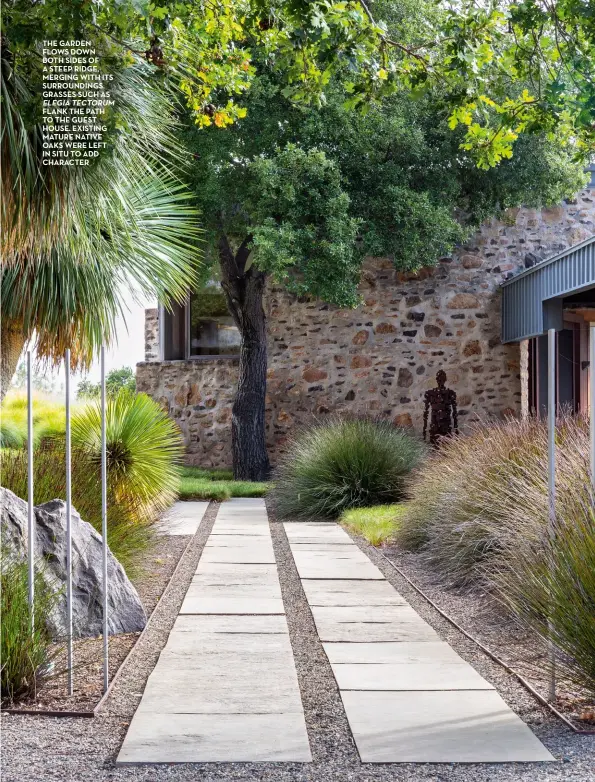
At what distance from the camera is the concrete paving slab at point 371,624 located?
4156 mm

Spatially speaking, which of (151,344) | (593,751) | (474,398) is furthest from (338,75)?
(593,751)

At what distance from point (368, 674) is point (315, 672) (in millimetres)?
220

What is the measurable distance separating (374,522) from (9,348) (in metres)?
→ 3.78

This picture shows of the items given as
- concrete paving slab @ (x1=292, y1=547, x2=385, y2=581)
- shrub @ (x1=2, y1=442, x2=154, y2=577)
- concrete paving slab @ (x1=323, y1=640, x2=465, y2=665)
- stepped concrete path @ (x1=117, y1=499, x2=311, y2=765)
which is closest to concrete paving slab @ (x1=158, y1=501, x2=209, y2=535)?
concrete paving slab @ (x1=292, y1=547, x2=385, y2=581)

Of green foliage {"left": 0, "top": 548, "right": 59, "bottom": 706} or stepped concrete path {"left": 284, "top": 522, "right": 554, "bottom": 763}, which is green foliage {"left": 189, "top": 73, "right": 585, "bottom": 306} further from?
green foliage {"left": 0, "top": 548, "right": 59, "bottom": 706}

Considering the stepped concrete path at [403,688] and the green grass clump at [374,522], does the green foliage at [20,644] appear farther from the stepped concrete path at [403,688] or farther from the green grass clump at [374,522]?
the green grass clump at [374,522]

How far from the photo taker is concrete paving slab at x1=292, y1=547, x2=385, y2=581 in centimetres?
569

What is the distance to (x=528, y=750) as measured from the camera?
2.66 meters

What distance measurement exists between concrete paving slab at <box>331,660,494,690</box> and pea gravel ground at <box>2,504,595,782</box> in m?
0.06

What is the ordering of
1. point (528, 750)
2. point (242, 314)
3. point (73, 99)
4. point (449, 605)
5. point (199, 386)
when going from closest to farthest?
point (528, 750)
point (73, 99)
point (449, 605)
point (242, 314)
point (199, 386)

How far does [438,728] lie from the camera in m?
2.87

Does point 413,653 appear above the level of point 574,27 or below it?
below

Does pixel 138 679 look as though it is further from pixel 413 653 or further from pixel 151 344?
pixel 151 344

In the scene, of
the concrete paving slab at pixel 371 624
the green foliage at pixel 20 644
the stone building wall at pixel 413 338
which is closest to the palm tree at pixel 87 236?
the green foliage at pixel 20 644
